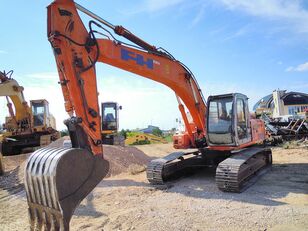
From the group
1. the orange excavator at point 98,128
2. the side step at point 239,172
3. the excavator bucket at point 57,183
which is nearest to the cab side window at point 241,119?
the orange excavator at point 98,128

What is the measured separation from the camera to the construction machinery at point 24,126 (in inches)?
601

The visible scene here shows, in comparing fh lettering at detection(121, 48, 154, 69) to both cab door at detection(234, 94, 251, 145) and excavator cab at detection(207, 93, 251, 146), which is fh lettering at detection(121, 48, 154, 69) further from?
cab door at detection(234, 94, 251, 145)

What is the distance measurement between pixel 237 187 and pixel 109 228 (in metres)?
2.96

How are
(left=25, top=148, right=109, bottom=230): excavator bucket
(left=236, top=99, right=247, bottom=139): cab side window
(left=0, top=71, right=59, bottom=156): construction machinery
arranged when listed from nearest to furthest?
(left=25, top=148, right=109, bottom=230): excavator bucket, (left=236, top=99, right=247, bottom=139): cab side window, (left=0, top=71, right=59, bottom=156): construction machinery

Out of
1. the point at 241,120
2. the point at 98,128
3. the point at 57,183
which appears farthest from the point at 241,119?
the point at 57,183

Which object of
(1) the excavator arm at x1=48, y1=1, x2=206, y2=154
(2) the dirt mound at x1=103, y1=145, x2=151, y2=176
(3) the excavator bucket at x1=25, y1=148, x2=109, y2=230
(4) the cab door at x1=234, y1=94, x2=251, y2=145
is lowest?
(2) the dirt mound at x1=103, y1=145, x2=151, y2=176

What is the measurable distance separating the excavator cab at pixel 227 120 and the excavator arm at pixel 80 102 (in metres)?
0.87

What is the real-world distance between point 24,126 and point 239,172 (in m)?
11.9

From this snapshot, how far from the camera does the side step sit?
6.78 meters

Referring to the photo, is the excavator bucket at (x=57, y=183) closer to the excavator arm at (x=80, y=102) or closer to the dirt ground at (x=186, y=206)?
the excavator arm at (x=80, y=102)

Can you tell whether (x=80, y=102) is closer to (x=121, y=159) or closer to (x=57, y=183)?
(x=57, y=183)

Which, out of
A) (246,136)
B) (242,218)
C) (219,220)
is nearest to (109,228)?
(219,220)

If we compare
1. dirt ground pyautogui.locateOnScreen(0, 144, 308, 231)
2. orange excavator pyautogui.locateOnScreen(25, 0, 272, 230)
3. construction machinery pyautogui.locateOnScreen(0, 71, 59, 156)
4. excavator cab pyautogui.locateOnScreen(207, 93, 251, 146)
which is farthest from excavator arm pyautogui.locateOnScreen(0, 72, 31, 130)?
excavator cab pyautogui.locateOnScreen(207, 93, 251, 146)

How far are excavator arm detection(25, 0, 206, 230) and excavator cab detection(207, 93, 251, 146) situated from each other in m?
0.87
